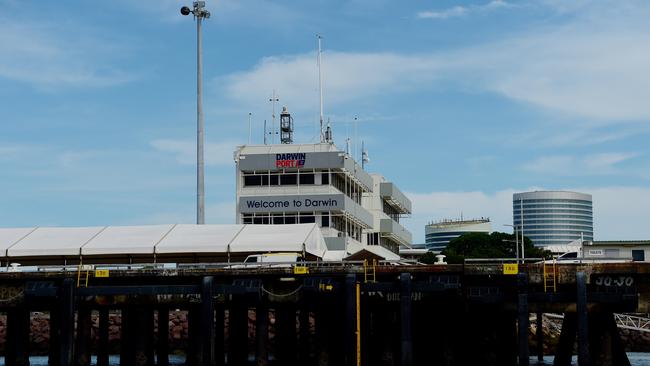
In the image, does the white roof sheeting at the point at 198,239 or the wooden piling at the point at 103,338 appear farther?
the white roof sheeting at the point at 198,239

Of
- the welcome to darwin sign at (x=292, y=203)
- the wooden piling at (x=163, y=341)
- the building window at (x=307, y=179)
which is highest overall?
the building window at (x=307, y=179)

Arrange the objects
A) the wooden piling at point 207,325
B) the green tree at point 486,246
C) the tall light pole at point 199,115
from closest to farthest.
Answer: the wooden piling at point 207,325 → the tall light pole at point 199,115 → the green tree at point 486,246

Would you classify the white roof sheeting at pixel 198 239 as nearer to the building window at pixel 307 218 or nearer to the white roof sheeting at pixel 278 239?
the white roof sheeting at pixel 278 239

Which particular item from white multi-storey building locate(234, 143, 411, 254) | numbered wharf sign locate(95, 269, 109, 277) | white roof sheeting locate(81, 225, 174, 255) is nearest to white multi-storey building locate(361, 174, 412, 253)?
white multi-storey building locate(234, 143, 411, 254)

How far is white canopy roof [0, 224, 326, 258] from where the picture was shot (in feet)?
192

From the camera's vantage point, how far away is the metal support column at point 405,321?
4391 cm

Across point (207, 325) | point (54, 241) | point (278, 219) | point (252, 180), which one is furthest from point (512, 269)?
point (252, 180)

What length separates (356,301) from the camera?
45094 millimetres

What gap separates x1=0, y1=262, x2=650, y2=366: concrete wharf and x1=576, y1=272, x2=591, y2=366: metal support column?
0.04 meters

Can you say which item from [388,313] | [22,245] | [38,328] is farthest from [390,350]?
[38,328]

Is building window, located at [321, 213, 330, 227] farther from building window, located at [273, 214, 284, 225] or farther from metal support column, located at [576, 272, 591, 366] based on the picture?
metal support column, located at [576, 272, 591, 366]

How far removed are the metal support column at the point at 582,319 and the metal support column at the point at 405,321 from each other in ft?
20.9

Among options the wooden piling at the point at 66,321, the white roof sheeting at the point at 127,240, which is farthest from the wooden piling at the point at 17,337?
the white roof sheeting at the point at 127,240

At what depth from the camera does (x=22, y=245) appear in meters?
60.0
